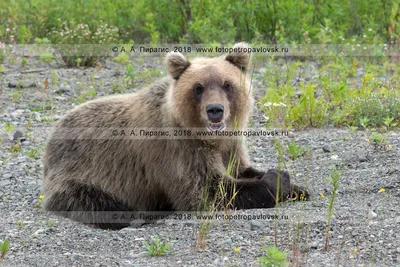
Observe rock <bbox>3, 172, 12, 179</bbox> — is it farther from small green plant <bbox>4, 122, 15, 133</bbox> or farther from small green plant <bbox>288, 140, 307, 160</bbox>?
small green plant <bbox>288, 140, 307, 160</bbox>

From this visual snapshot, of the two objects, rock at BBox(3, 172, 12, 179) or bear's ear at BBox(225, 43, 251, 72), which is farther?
rock at BBox(3, 172, 12, 179)

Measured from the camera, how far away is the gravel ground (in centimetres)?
479

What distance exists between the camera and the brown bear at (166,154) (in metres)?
6.09

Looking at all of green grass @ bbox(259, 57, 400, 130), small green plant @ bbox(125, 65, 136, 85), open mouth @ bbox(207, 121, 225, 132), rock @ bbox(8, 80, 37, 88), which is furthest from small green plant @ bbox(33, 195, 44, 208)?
rock @ bbox(8, 80, 37, 88)

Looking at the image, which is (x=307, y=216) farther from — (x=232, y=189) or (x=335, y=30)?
(x=335, y=30)

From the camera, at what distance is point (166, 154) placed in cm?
628

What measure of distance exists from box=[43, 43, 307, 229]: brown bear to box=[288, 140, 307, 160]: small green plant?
23.1 inches

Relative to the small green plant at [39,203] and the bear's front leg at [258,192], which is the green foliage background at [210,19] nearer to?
the small green plant at [39,203]

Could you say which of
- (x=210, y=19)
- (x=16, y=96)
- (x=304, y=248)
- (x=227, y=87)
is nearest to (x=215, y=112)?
(x=227, y=87)

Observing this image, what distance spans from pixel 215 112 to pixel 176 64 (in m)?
0.64

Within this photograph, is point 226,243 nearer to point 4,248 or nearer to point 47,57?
point 4,248

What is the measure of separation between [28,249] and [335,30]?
8.31m

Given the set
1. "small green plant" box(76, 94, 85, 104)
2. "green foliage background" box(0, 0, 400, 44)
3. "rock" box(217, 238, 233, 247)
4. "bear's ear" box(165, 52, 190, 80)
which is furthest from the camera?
"green foliage background" box(0, 0, 400, 44)

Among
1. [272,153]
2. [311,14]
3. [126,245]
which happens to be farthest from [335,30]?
[126,245]
